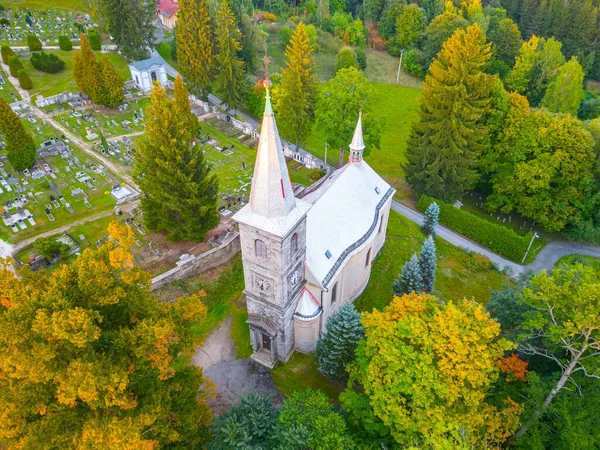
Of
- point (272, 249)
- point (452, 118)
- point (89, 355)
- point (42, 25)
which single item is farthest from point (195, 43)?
point (89, 355)

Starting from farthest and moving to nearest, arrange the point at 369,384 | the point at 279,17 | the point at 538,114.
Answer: the point at 279,17
the point at 538,114
the point at 369,384

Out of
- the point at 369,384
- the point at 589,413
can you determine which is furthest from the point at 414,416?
the point at 589,413

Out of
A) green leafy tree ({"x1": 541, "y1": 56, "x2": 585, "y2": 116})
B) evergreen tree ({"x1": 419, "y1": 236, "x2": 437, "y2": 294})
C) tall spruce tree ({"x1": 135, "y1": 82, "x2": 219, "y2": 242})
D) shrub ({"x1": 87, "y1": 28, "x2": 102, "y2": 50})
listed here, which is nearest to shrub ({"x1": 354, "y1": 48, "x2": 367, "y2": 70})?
green leafy tree ({"x1": 541, "y1": 56, "x2": 585, "y2": 116})

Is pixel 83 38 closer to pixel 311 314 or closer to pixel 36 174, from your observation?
pixel 36 174

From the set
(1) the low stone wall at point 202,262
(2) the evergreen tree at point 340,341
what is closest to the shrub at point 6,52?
(1) the low stone wall at point 202,262

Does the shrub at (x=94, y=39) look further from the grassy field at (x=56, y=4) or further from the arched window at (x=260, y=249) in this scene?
the arched window at (x=260, y=249)

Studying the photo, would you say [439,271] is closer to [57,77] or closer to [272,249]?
[272,249]
